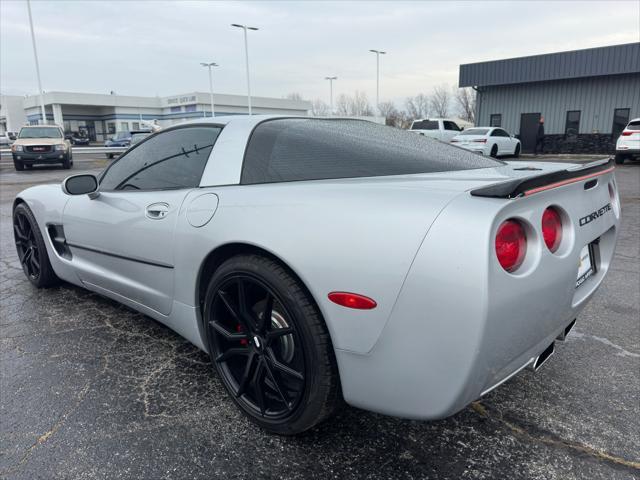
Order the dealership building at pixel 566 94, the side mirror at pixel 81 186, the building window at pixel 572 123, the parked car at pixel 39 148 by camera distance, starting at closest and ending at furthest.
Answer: the side mirror at pixel 81 186 < the parked car at pixel 39 148 < the dealership building at pixel 566 94 < the building window at pixel 572 123

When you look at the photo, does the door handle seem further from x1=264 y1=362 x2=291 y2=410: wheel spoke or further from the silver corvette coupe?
x1=264 y1=362 x2=291 y2=410: wheel spoke

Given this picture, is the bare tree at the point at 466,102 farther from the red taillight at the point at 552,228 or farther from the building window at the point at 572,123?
the red taillight at the point at 552,228

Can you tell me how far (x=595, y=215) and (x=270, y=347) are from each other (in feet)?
4.80

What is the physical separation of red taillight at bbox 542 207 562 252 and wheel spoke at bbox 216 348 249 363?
50.8 inches

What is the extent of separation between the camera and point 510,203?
1.46 m

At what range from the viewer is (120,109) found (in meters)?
56.8

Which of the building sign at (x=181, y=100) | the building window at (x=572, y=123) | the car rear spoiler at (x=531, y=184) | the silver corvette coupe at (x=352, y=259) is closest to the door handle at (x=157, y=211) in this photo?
the silver corvette coupe at (x=352, y=259)

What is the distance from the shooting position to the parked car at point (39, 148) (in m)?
17.1

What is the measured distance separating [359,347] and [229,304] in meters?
0.71

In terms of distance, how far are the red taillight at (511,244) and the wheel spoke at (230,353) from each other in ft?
3.80

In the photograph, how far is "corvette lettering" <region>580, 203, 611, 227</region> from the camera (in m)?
1.85

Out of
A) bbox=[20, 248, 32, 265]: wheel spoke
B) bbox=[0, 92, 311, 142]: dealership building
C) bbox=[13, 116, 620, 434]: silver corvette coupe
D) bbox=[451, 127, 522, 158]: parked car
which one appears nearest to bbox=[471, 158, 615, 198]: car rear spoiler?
bbox=[13, 116, 620, 434]: silver corvette coupe

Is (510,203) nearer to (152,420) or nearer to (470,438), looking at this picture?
(470,438)

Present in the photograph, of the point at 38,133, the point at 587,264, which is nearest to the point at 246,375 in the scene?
the point at 587,264
